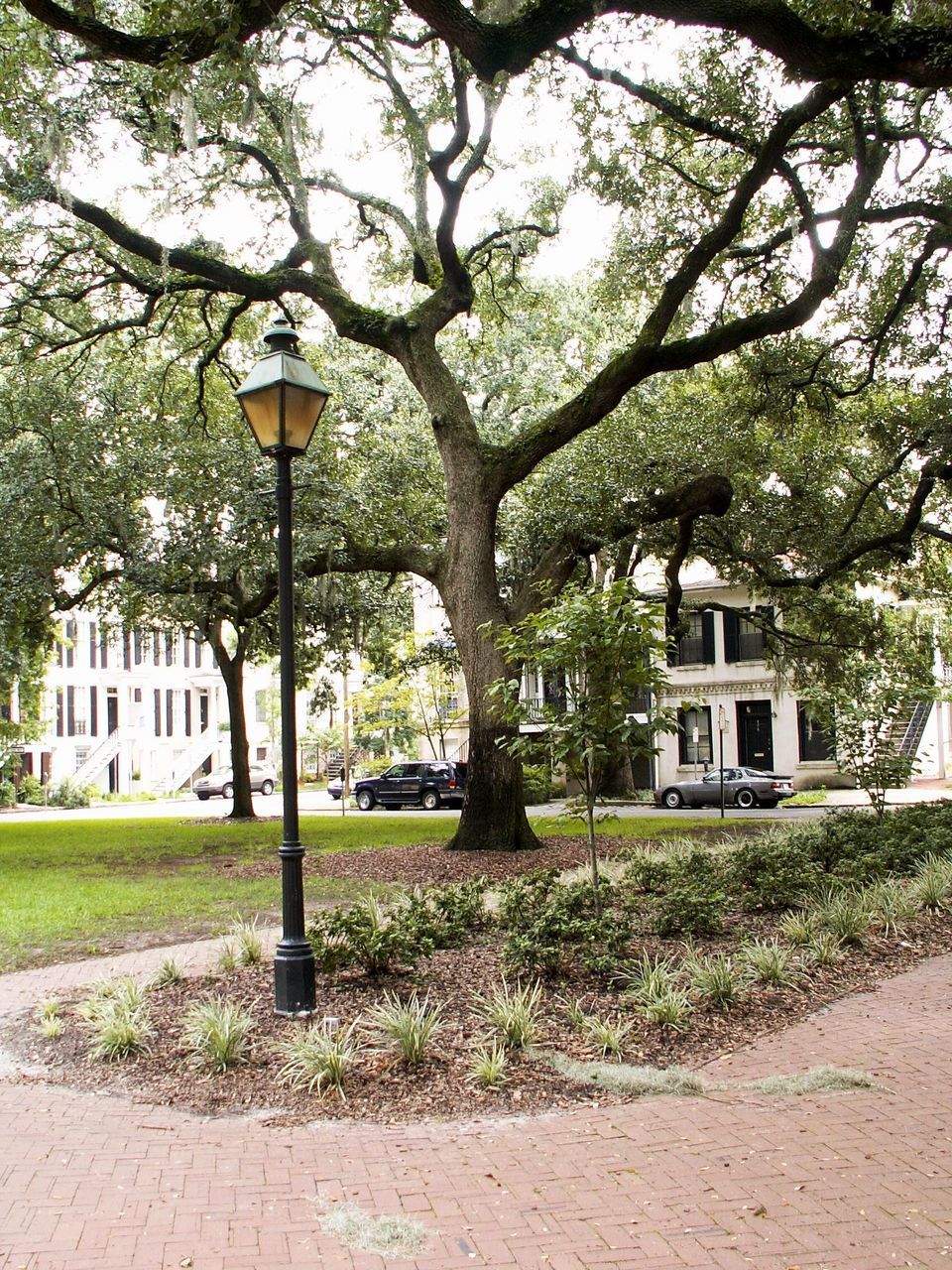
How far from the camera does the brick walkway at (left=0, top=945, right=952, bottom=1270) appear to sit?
3.78m

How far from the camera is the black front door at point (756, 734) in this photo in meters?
40.4

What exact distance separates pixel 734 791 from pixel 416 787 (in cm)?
1101

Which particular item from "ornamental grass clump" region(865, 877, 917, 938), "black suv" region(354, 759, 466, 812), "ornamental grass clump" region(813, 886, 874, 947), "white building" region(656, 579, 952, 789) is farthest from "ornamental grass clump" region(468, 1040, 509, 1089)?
"white building" region(656, 579, 952, 789)

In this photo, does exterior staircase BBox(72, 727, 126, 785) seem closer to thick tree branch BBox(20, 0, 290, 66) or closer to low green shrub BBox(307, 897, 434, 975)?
thick tree branch BBox(20, 0, 290, 66)

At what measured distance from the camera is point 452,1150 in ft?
15.5

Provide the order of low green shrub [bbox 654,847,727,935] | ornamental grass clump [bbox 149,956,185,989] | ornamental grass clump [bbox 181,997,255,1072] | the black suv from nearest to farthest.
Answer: ornamental grass clump [bbox 181,997,255,1072] → ornamental grass clump [bbox 149,956,185,989] → low green shrub [bbox 654,847,727,935] → the black suv

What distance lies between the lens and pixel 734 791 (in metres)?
33.5

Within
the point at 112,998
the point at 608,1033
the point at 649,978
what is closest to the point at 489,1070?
the point at 608,1033

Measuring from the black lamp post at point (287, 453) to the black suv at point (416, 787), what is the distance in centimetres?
2973

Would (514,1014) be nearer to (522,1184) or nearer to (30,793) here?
(522,1184)

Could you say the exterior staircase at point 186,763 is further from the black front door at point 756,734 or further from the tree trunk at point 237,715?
the black front door at point 756,734

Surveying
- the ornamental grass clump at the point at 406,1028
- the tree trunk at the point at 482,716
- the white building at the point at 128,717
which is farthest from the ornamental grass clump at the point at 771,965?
the white building at the point at 128,717

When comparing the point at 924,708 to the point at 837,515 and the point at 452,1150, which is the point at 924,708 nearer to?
the point at 837,515

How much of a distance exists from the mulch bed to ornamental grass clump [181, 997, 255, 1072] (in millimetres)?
68
